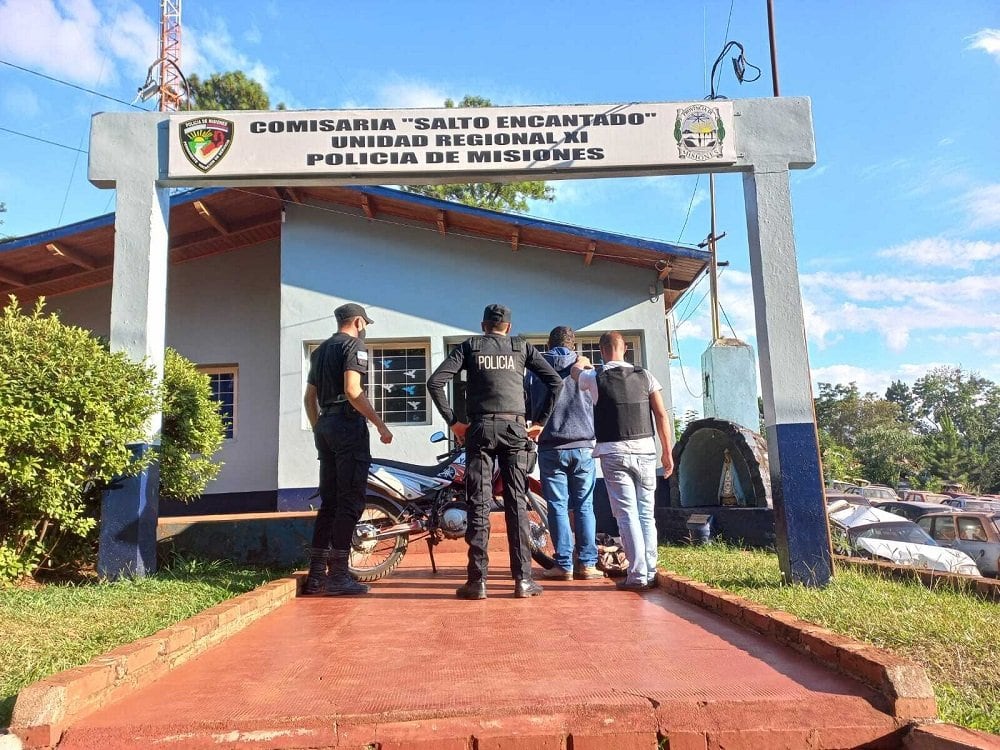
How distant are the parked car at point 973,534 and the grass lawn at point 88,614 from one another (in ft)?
44.4

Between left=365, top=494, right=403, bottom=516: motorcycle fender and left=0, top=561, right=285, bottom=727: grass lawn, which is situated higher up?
left=365, top=494, right=403, bottom=516: motorcycle fender

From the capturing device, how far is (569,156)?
6078 mm

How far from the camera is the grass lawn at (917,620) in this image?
2.74 m

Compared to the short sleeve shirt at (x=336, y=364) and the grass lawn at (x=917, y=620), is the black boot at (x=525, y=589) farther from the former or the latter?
the short sleeve shirt at (x=336, y=364)

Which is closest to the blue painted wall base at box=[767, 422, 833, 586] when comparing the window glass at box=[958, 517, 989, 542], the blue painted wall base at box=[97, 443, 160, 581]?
the blue painted wall base at box=[97, 443, 160, 581]

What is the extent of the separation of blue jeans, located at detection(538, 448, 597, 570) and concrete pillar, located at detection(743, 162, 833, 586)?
1.37 m

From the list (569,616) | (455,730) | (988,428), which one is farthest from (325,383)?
(988,428)

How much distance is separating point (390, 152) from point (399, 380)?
5402mm

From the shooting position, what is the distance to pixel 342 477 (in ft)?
16.0

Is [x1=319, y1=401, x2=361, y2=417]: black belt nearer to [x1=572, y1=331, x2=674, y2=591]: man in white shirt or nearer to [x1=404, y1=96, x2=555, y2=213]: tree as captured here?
[x1=572, y1=331, x2=674, y2=591]: man in white shirt

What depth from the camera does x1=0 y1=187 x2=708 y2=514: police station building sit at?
10.4 meters

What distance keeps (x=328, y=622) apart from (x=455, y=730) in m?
1.91

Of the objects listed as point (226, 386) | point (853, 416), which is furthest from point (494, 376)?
point (853, 416)

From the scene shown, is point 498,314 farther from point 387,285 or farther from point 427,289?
point 387,285
